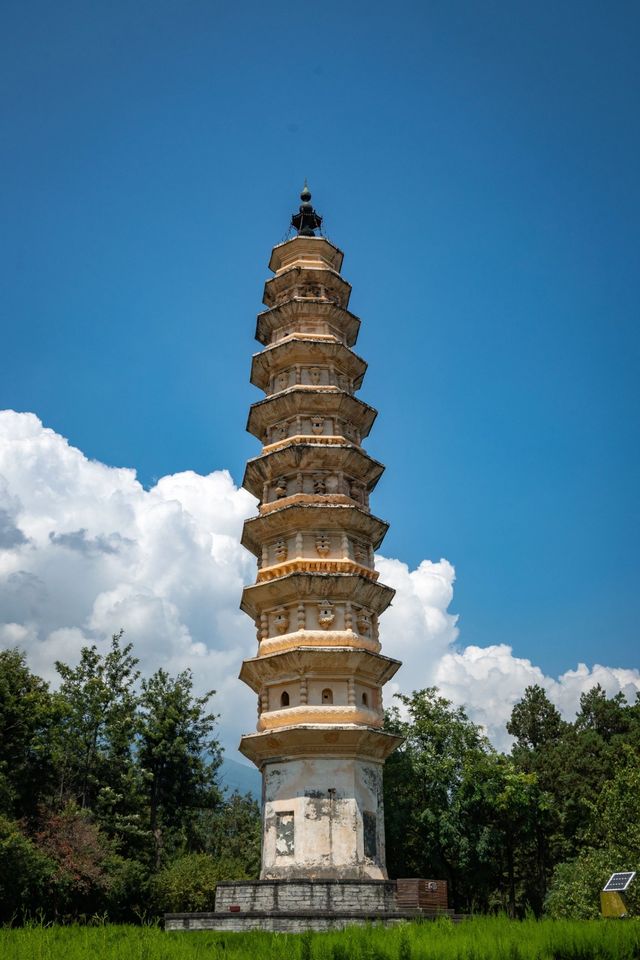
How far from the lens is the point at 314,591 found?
25.9 metres

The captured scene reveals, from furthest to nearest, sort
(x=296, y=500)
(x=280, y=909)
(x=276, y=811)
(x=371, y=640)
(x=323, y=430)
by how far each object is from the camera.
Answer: (x=323, y=430), (x=296, y=500), (x=371, y=640), (x=276, y=811), (x=280, y=909)

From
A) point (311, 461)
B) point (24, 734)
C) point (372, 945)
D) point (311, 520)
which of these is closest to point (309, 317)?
Result: point (311, 461)

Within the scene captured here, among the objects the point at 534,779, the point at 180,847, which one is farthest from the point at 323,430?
the point at 180,847

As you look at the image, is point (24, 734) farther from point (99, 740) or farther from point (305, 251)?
point (305, 251)

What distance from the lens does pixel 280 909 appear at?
20.4m

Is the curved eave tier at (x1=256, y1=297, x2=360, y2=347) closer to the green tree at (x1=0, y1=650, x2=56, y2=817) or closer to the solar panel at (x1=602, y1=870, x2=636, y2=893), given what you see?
the green tree at (x1=0, y1=650, x2=56, y2=817)

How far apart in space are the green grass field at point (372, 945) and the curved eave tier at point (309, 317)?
980 inches

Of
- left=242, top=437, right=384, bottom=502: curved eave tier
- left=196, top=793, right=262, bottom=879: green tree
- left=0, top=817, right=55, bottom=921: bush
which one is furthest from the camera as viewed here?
left=196, top=793, right=262, bottom=879: green tree

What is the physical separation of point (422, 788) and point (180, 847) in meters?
11.7

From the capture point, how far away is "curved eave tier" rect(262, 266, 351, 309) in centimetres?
3366

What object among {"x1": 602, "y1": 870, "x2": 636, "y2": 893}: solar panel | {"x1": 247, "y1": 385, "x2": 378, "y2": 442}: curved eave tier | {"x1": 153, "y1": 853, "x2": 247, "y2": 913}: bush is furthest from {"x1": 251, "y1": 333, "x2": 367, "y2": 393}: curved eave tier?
{"x1": 602, "y1": 870, "x2": 636, "y2": 893}: solar panel

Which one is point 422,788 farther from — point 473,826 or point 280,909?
point 280,909

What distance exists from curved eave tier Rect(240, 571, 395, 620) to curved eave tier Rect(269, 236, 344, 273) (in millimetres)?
15091

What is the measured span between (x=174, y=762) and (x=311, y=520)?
14.8 meters
